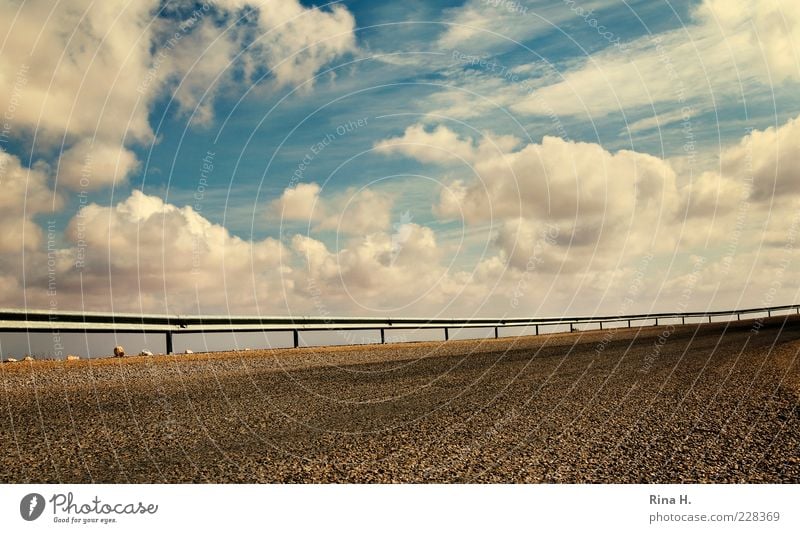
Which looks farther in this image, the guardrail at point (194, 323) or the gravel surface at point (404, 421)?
the guardrail at point (194, 323)

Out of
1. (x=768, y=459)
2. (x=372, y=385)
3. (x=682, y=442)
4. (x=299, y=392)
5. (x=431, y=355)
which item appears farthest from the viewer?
(x=431, y=355)

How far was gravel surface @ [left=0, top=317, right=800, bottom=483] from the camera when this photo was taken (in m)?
5.34

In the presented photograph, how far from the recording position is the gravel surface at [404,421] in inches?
210

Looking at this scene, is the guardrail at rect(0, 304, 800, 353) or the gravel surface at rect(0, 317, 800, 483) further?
the guardrail at rect(0, 304, 800, 353)

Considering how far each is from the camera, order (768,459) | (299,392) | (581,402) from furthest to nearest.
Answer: (299,392)
(581,402)
(768,459)

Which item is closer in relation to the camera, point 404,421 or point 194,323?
point 404,421

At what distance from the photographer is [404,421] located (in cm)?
725

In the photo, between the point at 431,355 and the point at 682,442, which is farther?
the point at 431,355
